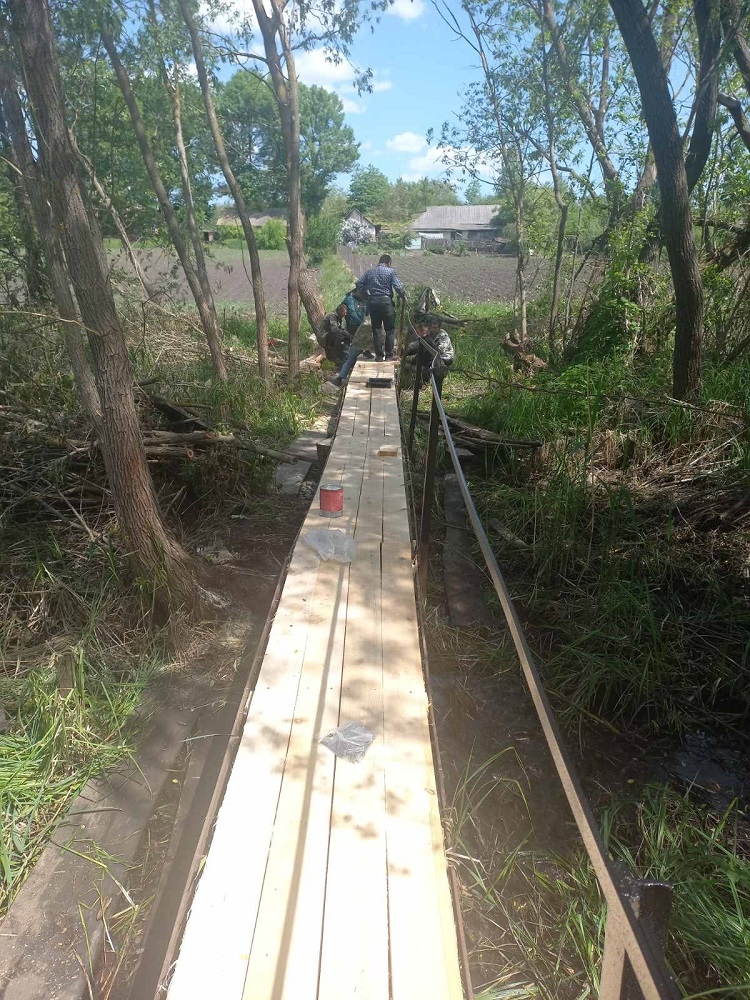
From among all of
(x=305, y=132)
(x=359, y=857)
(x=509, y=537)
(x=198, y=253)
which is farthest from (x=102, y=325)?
(x=305, y=132)

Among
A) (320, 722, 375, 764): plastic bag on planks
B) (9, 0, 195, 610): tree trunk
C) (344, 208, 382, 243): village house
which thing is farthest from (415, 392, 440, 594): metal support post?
(344, 208, 382, 243): village house

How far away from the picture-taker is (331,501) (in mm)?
3689

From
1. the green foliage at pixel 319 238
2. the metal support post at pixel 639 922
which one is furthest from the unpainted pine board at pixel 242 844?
the green foliage at pixel 319 238

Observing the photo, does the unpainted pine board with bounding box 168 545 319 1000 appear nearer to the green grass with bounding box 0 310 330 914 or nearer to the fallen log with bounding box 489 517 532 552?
the green grass with bounding box 0 310 330 914

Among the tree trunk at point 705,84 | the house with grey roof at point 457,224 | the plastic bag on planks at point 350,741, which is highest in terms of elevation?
the house with grey roof at point 457,224

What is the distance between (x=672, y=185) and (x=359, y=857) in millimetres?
4974

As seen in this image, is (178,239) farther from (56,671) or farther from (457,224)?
(457,224)

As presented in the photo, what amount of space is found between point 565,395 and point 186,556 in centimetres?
380

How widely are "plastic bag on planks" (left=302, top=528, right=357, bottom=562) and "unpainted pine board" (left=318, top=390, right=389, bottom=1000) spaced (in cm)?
61

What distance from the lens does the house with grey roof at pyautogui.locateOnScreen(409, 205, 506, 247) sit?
2729 inches

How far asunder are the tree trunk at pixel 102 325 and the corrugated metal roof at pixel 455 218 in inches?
3003

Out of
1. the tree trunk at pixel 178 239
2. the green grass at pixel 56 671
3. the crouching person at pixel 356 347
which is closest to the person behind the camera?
the green grass at pixel 56 671

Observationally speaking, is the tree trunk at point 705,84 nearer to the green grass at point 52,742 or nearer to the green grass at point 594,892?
the green grass at point 594,892

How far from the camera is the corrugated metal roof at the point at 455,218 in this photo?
244 feet
